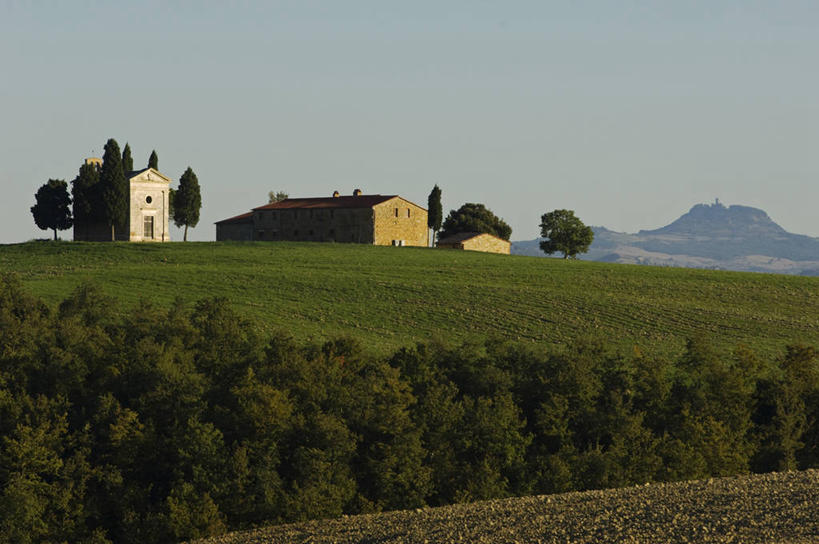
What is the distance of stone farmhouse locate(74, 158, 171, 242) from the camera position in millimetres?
108688

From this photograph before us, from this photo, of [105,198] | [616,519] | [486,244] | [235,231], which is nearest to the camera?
[616,519]

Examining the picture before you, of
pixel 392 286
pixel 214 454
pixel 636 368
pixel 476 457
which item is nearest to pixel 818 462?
pixel 636 368

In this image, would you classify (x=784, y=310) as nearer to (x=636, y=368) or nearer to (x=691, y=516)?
(x=636, y=368)

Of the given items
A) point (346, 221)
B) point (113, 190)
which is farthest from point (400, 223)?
point (113, 190)

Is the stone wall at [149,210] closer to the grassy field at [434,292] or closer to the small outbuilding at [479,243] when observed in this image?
the grassy field at [434,292]

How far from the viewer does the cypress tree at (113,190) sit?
10594cm

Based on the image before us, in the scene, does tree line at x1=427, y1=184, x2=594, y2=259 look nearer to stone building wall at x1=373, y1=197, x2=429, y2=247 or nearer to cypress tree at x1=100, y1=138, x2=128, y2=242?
stone building wall at x1=373, y1=197, x2=429, y2=247

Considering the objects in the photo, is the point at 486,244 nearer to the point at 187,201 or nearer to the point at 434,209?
the point at 434,209

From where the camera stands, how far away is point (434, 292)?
71.8 metres

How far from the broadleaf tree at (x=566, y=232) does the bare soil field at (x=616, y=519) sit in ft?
332

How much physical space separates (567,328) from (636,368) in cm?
1616

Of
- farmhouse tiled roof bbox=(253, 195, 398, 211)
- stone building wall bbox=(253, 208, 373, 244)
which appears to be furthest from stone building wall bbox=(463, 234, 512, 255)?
stone building wall bbox=(253, 208, 373, 244)

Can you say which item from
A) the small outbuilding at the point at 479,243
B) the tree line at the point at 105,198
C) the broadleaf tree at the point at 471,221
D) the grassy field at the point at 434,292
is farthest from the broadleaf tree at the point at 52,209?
the broadleaf tree at the point at 471,221

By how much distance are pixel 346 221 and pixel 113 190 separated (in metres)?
27.1
